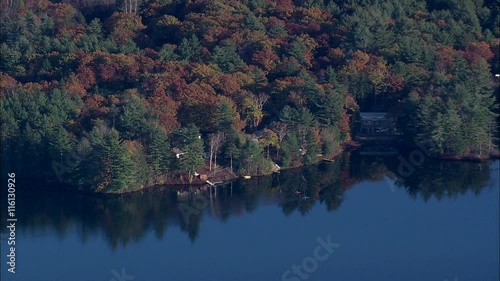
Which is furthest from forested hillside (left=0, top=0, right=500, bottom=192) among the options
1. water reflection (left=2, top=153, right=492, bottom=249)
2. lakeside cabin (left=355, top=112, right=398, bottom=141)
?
water reflection (left=2, top=153, right=492, bottom=249)

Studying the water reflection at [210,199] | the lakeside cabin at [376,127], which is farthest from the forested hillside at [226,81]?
the water reflection at [210,199]

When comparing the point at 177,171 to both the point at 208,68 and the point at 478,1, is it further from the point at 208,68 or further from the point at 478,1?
the point at 478,1

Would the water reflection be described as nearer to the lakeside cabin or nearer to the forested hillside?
Answer: the forested hillside

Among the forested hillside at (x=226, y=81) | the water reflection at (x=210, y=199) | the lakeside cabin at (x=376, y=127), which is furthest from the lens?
the lakeside cabin at (x=376, y=127)

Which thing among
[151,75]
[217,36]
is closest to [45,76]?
[151,75]

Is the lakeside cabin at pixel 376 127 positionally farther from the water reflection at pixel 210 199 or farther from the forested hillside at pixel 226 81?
the water reflection at pixel 210 199

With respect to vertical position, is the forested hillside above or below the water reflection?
above
